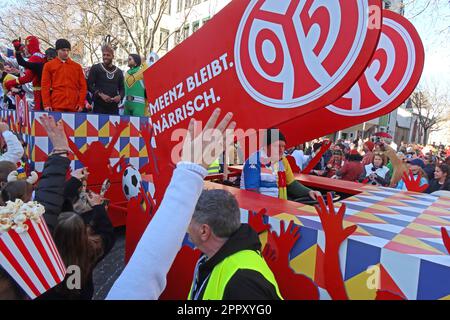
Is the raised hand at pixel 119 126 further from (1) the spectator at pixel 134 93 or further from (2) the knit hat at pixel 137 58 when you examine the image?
(2) the knit hat at pixel 137 58

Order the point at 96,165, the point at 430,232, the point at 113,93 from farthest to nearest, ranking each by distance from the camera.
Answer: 1. the point at 113,93
2. the point at 96,165
3. the point at 430,232

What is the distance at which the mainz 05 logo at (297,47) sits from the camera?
4.58ft

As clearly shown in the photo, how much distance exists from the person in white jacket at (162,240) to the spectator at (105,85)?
4800 mm

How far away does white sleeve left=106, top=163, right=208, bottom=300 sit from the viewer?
92 cm

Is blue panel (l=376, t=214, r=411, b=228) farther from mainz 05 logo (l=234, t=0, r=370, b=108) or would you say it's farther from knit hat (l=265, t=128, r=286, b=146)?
→ mainz 05 logo (l=234, t=0, r=370, b=108)

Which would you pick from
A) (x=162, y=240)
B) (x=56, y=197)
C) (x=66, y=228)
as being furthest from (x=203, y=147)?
(x=56, y=197)

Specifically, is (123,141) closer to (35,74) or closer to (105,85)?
(105,85)

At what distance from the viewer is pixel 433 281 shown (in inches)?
61.6

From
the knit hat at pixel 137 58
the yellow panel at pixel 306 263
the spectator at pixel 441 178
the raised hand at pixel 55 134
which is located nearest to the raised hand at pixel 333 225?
the yellow panel at pixel 306 263

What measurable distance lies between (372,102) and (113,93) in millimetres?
4192

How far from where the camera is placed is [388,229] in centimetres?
206

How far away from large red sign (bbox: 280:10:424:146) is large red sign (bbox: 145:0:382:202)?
705mm

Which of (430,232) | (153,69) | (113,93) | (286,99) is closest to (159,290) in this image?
(286,99)
